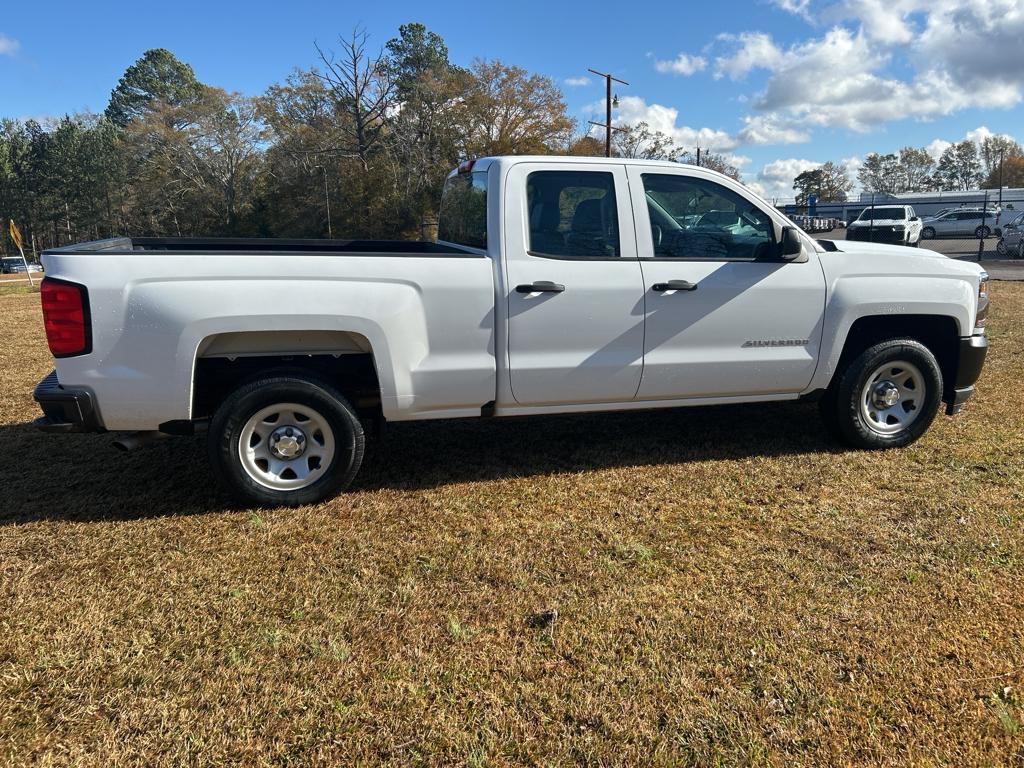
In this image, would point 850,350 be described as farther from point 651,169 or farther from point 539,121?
point 539,121

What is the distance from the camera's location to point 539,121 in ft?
147

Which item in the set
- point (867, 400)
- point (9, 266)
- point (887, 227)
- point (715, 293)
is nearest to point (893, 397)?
point (867, 400)

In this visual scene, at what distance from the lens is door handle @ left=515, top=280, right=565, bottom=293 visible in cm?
373

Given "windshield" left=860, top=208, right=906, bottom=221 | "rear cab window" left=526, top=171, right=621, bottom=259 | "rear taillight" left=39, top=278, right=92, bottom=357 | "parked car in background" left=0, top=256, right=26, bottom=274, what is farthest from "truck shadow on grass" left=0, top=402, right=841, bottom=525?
"parked car in background" left=0, top=256, right=26, bottom=274

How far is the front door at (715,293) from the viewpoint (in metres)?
4.02

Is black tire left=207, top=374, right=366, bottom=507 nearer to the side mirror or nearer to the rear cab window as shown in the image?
the rear cab window

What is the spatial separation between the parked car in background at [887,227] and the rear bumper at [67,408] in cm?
2760

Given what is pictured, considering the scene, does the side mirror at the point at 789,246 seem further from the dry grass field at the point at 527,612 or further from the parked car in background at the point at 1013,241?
the parked car in background at the point at 1013,241

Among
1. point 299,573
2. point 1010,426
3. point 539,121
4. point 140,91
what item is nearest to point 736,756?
point 299,573

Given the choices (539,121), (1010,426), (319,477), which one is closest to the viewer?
(319,477)

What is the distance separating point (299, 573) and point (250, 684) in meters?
0.77

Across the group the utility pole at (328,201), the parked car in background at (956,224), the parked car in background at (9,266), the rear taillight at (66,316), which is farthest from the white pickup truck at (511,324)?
the parked car in background at (9,266)

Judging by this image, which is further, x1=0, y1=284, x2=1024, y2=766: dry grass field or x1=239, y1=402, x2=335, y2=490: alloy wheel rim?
x1=239, y1=402, x2=335, y2=490: alloy wheel rim

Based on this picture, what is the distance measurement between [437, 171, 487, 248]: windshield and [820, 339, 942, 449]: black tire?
259cm
